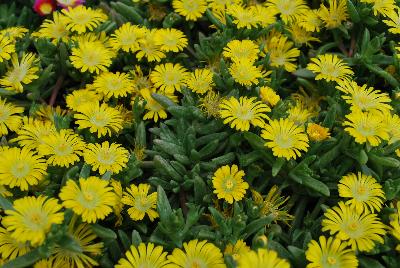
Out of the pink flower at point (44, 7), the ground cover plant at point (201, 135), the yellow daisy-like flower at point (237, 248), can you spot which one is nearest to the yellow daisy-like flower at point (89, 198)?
the ground cover plant at point (201, 135)

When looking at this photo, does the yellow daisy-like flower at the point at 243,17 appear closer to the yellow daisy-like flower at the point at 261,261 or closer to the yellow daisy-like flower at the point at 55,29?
the yellow daisy-like flower at the point at 55,29

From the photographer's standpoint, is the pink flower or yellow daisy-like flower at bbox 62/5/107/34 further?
the pink flower

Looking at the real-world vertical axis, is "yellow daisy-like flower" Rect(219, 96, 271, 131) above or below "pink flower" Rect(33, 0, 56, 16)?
above

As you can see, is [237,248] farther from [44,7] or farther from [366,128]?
[44,7]

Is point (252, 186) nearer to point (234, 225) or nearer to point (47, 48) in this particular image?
point (234, 225)

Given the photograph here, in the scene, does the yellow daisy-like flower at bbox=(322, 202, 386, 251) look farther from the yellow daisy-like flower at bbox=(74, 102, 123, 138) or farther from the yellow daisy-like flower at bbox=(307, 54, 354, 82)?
the yellow daisy-like flower at bbox=(74, 102, 123, 138)

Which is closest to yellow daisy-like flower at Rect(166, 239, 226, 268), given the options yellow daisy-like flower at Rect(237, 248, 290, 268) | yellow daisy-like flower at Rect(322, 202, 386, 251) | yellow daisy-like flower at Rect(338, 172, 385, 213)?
yellow daisy-like flower at Rect(237, 248, 290, 268)

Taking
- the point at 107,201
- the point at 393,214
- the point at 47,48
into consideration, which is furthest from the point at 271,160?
the point at 47,48
